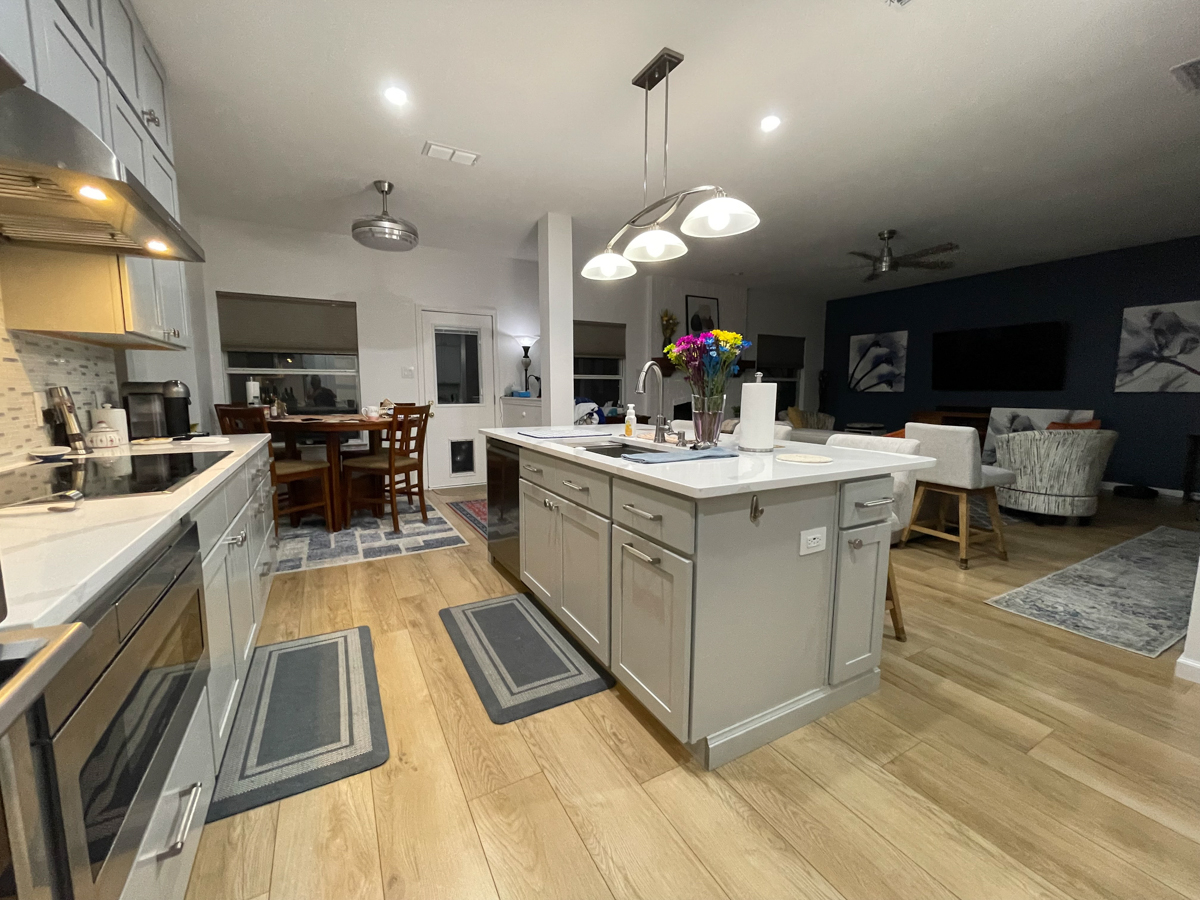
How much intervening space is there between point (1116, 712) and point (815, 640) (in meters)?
1.14

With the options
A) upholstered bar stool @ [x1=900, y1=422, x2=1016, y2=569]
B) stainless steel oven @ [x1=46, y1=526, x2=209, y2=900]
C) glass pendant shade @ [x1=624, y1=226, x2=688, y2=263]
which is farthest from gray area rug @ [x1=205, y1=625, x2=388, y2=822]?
upholstered bar stool @ [x1=900, y1=422, x2=1016, y2=569]

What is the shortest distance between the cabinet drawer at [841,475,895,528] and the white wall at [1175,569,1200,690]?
1.35m

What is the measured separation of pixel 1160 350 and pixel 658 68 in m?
6.43

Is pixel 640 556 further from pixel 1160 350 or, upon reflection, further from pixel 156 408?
pixel 1160 350

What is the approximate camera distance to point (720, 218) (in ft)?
6.51

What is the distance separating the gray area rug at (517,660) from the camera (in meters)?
1.74

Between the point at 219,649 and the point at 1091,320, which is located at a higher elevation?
the point at 1091,320

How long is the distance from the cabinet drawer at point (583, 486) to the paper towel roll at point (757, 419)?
A: 61 centimetres

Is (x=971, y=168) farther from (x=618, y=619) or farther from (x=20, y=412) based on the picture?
(x=20, y=412)

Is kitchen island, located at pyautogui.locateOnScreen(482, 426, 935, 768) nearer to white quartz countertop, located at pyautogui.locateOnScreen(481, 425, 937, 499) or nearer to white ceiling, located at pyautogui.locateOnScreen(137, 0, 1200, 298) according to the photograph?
white quartz countertop, located at pyautogui.locateOnScreen(481, 425, 937, 499)

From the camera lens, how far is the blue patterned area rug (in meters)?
3.10

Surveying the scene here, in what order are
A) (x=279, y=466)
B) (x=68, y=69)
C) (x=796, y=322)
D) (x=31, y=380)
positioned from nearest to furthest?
(x=68, y=69), (x=31, y=380), (x=279, y=466), (x=796, y=322)

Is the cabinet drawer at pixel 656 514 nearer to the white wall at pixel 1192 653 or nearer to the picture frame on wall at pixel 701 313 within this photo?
the white wall at pixel 1192 653

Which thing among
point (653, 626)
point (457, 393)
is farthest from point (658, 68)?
point (457, 393)
